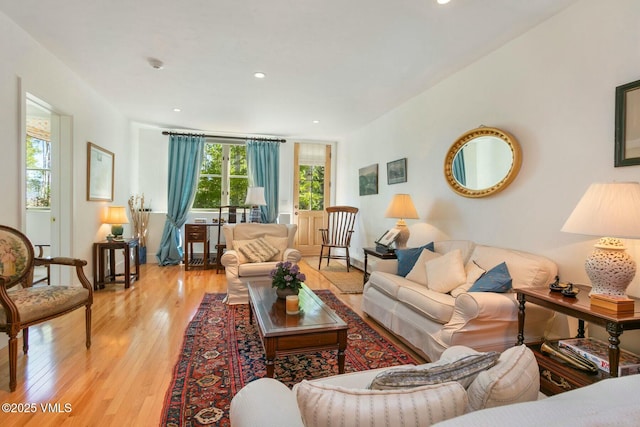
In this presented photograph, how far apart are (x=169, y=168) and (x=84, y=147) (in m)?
2.08

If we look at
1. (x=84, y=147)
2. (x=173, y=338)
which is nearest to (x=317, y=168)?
(x=84, y=147)

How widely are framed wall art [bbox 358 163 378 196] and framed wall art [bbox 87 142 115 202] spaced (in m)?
3.96

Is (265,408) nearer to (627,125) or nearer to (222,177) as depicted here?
(627,125)

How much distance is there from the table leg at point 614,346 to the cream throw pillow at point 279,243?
10.3ft

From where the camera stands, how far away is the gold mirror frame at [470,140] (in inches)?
105

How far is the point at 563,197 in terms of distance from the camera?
232 centimetres

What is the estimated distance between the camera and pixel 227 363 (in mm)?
2320

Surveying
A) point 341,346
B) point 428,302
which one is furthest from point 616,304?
point 341,346

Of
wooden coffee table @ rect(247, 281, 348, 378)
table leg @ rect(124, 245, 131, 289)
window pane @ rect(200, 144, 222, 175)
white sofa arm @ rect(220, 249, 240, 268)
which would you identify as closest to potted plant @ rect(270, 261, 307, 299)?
wooden coffee table @ rect(247, 281, 348, 378)

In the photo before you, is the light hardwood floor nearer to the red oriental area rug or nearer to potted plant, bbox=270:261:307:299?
the red oriental area rug

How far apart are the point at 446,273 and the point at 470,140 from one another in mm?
1382

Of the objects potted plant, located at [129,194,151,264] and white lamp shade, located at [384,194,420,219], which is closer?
white lamp shade, located at [384,194,420,219]

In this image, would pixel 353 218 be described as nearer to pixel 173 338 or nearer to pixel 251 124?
pixel 251 124

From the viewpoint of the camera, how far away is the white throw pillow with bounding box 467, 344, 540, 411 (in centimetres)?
77
